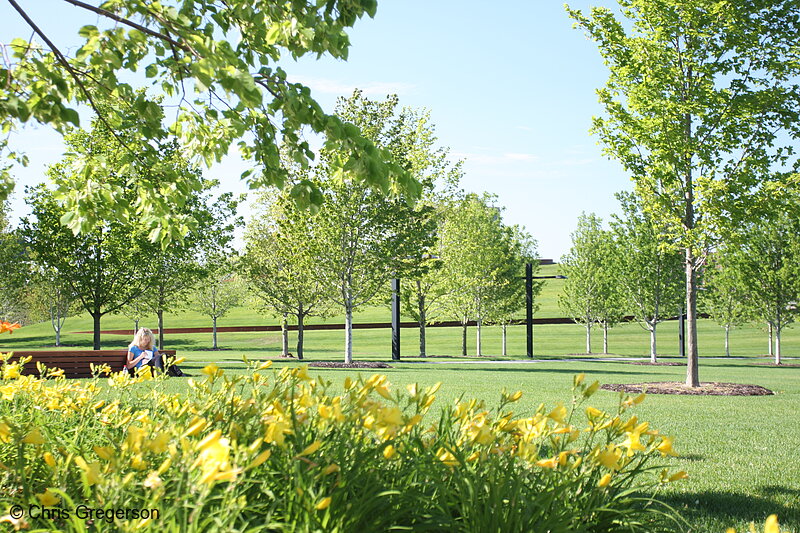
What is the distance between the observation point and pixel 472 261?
36.7m

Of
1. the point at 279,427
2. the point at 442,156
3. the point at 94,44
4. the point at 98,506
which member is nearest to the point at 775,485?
the point at 279,427

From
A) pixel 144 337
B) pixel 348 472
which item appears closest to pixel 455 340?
pixel 144 337

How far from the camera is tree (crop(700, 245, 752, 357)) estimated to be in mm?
34000

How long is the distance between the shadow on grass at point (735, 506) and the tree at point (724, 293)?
95.4 feet

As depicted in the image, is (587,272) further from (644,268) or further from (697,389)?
(697,389)

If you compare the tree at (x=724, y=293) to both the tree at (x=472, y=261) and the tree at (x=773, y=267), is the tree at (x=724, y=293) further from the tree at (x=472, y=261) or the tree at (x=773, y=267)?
the tree at (x=472, y=261)

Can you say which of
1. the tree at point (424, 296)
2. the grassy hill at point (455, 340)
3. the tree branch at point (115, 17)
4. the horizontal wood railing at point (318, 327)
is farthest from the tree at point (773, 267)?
the tree branch at point (115, 17)

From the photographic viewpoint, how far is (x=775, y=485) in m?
5.51

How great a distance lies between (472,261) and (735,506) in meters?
32.1

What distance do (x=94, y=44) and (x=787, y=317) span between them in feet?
120

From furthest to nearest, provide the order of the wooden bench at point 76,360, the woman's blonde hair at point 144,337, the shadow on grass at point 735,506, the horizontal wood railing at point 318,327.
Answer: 1. the horizontal wood railing at point 318,327
2. the wooden bench at point 76,360
3. the woman's blonde hair at point 144,337
4. the shadow on grass at point 735,506

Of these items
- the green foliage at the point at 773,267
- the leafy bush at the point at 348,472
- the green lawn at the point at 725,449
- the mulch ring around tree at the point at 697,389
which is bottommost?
the mulch ring around tree at the point at 697,389

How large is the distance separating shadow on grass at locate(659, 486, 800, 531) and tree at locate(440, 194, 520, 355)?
94.0 ft

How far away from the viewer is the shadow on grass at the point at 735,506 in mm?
4406
